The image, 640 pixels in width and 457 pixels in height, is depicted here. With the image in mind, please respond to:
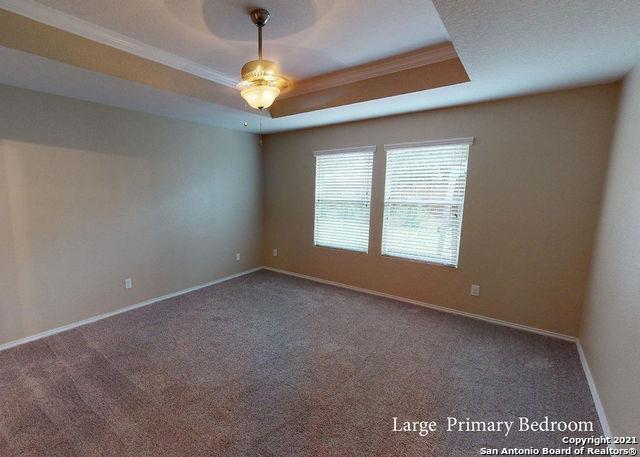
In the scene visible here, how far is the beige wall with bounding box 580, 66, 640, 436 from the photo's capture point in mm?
1575

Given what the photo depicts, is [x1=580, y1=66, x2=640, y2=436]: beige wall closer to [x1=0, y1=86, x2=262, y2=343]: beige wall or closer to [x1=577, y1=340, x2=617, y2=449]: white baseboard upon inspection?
[x1=577, y1=340, x2=617, y2=449]: white baseboard

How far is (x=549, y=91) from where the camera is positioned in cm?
273

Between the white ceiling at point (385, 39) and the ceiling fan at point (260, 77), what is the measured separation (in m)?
0.12

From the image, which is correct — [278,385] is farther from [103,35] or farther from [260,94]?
[103,35]

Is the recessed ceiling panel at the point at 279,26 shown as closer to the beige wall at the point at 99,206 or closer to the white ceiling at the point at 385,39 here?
the white ceiling at the point at 385,39

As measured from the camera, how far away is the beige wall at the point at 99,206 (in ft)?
8.80

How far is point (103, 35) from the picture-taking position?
7.48 ft

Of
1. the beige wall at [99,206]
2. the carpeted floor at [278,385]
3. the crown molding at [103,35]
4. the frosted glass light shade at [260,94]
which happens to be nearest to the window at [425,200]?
the carpeted floor at [278,385]

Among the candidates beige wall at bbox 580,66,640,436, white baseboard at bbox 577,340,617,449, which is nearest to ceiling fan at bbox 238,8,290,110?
beige wall at bbox 580,66,640,436

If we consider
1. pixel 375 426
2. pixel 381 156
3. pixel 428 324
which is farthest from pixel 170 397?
pixel 381 156

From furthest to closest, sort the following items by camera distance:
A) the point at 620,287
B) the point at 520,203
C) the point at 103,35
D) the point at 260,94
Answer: the point at 520,203
the point at 103,35
the point at 260,94
the point at 620,287

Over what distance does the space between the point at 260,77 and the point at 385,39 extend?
114 centimetres

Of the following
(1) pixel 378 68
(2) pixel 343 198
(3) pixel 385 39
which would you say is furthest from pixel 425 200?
(3) pixel 385 39

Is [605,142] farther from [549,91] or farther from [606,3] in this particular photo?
[606,3]
